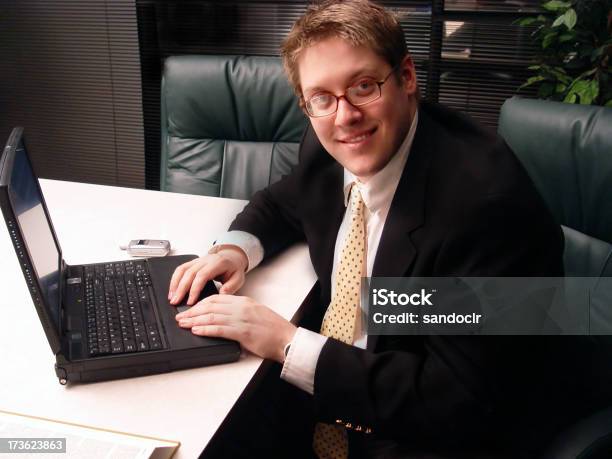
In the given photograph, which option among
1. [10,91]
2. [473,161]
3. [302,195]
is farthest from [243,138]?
[10,91]

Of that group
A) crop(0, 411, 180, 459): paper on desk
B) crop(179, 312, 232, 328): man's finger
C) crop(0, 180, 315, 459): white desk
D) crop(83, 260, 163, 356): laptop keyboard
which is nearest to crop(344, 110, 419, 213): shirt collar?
crop(0, 180, 315, 459): white desk

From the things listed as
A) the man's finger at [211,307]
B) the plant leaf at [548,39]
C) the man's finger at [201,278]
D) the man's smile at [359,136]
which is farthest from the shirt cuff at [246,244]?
the plant leaf at [548,39]

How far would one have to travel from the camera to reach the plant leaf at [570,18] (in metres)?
1.75

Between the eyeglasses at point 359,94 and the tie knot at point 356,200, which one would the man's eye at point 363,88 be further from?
the tie knot at point 356,200

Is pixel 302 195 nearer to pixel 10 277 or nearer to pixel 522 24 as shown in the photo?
pixel 10 277

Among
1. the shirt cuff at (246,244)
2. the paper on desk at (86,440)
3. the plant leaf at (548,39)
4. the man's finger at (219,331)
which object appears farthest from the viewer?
the plant leaf at (548,39)

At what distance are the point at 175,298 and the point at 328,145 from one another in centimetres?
41

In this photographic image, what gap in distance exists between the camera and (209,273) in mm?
1099

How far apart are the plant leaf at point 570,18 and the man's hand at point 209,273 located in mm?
1293

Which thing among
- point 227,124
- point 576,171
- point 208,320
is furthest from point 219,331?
point 227,124

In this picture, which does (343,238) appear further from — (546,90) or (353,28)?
(546,90)

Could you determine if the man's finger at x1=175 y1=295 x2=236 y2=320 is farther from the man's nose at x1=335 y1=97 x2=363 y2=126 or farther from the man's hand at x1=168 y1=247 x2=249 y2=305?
the man's nose at x1=335 y1=97 x2=363 y2=126

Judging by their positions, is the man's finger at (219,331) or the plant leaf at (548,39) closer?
the man's finger at (219,331)

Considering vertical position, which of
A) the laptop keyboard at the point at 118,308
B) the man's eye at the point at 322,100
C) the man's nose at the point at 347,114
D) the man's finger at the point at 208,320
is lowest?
the laptop keyboard at the point at 118,308
